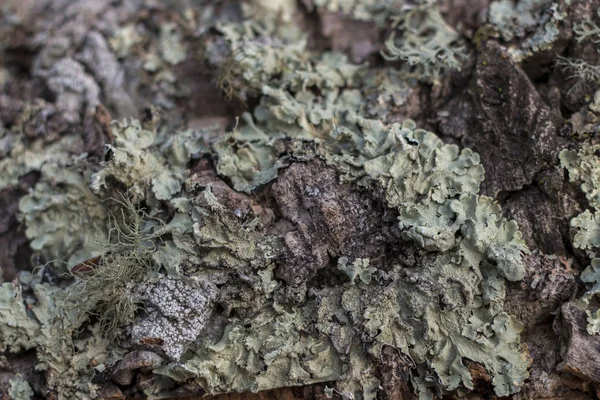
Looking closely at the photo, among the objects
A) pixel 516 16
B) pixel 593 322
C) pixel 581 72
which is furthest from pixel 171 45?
pixel 593 322

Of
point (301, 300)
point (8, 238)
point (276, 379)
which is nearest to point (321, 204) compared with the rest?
point (301, 300)

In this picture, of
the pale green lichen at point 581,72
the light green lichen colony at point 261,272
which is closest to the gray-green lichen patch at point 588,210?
the light green lichen colony at point 261,272

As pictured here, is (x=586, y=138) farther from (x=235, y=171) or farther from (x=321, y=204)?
(x=235, y=171)

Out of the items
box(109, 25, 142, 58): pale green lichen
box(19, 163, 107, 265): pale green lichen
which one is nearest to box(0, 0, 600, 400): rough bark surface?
box(109, 25, 142, 58): pale green lichen

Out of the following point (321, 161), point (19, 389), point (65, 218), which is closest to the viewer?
point (19, 389)

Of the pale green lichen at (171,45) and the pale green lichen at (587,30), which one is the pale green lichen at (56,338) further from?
the pale green lichen at (587,30)

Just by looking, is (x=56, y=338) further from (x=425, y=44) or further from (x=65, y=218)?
(x=425, y=44)

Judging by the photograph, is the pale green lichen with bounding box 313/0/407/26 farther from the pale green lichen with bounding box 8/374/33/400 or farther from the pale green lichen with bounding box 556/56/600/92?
the pale green lichen with bounding box 8/374/33/400
